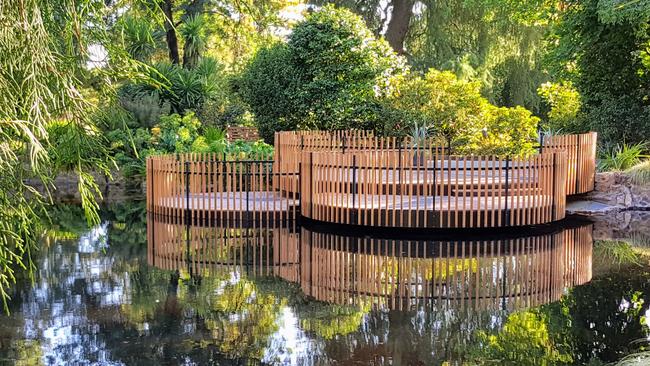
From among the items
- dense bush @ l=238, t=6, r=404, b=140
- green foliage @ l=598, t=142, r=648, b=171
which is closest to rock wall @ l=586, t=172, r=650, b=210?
green foliage @ l=598, t=142, r=648, b=171

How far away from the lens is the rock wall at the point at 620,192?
56.2 feet

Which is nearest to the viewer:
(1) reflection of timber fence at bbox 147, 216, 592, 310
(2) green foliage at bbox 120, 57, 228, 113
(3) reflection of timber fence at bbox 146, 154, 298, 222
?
(1) reflection of timber fence at bbox 147, 216, 592, 310

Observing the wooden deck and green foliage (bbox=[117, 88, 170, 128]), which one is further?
green foliage (bbox=[117, 88, 170, 128])

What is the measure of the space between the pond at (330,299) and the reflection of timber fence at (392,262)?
0.03 meters

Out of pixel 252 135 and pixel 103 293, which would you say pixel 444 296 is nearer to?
pixel 103 293

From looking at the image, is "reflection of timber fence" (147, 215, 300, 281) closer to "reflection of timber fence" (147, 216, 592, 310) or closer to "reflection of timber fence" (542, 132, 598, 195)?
"reflection of timber fence" (147, 216, 592, 310)

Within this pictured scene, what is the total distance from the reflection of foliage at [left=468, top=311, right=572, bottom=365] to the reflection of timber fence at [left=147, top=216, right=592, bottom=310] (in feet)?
2.47

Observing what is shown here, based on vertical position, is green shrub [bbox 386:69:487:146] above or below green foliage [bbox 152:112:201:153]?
above

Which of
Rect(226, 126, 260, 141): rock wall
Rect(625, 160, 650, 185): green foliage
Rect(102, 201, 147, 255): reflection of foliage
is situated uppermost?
Rect(226, 126, 260, 141): rock wall

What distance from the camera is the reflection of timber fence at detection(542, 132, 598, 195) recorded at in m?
16.7

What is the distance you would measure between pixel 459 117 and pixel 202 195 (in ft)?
23.0

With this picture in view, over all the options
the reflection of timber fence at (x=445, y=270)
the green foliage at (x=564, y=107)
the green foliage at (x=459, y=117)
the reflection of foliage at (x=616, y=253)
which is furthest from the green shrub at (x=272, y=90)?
the reflection of foliage at (x=616, y=253)

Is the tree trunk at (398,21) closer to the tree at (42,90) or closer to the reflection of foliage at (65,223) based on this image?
the reflection of foliage at (65,223)

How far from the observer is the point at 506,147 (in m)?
17.5
